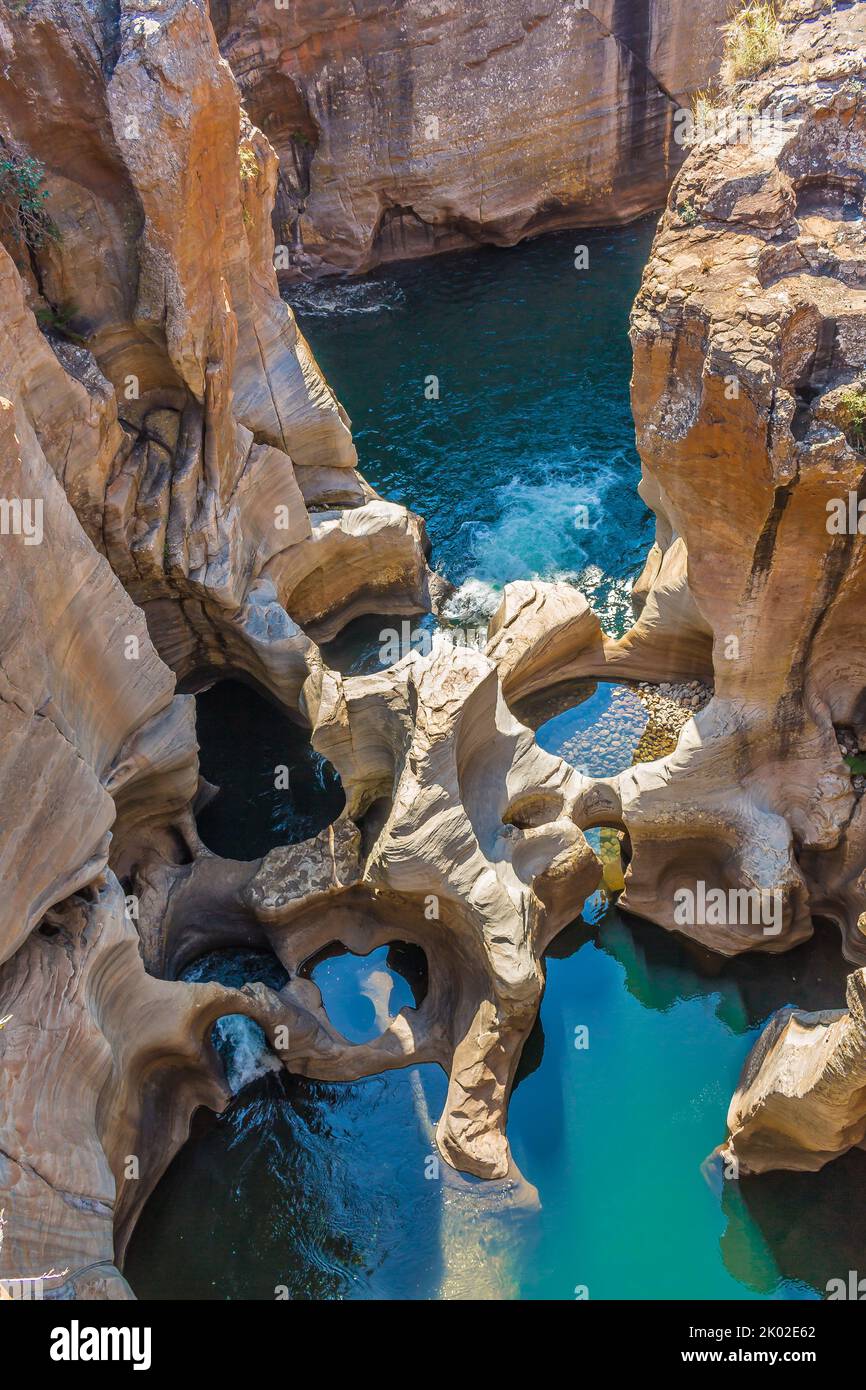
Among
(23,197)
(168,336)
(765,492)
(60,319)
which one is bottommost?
(765,492)

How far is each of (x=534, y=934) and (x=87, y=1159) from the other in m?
4.99

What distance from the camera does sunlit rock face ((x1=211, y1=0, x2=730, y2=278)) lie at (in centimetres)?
2344

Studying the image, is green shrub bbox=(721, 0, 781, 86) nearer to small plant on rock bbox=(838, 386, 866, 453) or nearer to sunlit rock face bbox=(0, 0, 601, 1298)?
small plant on rock bbox=(838, 386, 866, 453)

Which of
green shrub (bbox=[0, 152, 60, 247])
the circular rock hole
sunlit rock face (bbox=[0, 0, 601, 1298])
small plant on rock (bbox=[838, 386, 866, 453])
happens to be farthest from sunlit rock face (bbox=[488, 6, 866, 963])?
green shrub (bbox=[0, 152, 60, 247])

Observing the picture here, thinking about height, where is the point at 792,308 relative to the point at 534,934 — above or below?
above

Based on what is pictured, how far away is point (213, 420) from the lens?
14.4 metres

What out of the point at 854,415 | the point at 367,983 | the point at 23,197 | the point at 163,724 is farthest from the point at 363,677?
the point at 23,197

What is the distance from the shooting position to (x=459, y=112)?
2445cm

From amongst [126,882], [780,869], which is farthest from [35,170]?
[780,869]

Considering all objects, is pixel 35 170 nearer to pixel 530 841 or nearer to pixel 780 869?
pixel 530 841

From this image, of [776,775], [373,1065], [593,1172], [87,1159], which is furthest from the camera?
[776,775]

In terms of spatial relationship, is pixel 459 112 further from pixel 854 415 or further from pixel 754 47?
pixel 854 415

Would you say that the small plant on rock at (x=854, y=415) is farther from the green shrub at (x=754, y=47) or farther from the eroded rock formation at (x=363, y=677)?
the green shrub at (x=754, y=47)

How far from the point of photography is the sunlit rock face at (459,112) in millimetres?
23438
